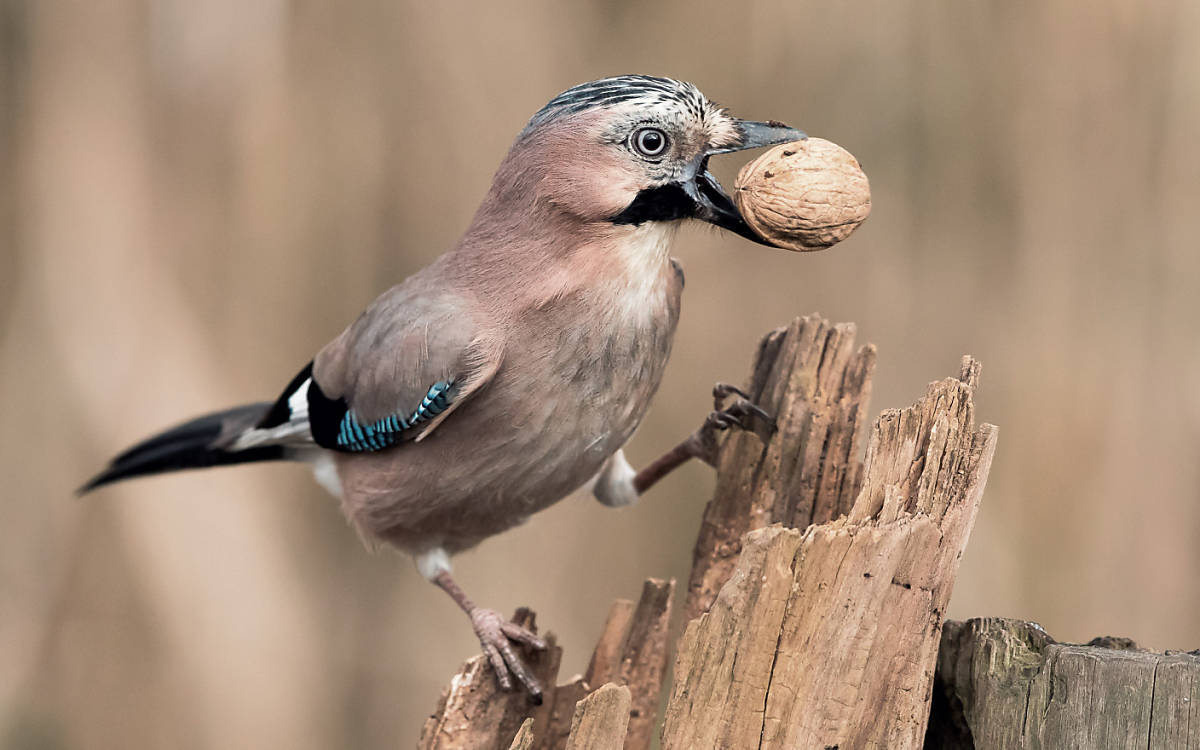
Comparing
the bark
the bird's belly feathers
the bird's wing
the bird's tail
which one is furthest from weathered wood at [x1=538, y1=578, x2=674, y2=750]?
the bird's tail

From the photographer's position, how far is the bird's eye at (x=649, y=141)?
2.54 metres

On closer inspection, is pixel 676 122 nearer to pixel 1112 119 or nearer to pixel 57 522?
pixel 1112 119

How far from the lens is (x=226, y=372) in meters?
4.18

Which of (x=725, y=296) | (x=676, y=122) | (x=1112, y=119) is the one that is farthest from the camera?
(x=725, y=296)

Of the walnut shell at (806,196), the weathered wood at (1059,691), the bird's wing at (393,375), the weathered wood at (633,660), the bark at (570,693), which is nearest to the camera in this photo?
the weathered wood at (1059,691)

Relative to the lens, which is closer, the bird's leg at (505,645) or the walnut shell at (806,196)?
the walnut shell at (806,196)

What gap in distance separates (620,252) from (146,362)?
2182 mm

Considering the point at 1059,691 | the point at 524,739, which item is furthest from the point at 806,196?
the point at 524,739

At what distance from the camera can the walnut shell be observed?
7.73 ft

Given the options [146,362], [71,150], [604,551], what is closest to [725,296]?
[604,551]

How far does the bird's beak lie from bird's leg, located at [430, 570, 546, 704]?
1.00 meters

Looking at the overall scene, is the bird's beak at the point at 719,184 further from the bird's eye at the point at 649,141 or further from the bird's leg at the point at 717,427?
the bird's leg at the point at 717,427

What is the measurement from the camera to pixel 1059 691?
1770 mm

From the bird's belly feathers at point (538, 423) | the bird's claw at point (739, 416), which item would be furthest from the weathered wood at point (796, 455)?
the bird's belly feathers at point (538, 423)
